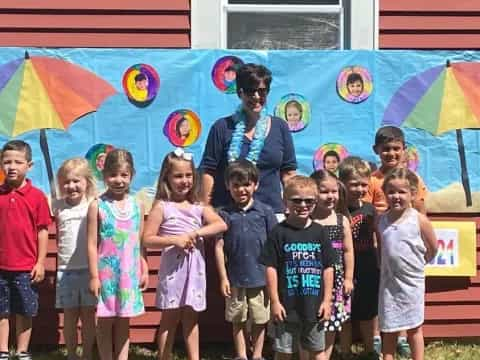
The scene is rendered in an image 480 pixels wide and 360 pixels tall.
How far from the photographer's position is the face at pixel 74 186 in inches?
204

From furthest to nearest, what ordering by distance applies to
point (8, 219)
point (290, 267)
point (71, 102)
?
point (71, 102), point (8, 219), point (290, 267)

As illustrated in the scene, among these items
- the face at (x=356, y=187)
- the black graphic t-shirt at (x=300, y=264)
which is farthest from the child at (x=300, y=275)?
the face at (x=356, y=187)

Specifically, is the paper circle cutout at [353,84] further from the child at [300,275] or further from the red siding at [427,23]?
the child at [300,275]

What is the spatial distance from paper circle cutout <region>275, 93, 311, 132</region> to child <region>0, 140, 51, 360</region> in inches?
71.4

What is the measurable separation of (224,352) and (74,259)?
4.56 ft

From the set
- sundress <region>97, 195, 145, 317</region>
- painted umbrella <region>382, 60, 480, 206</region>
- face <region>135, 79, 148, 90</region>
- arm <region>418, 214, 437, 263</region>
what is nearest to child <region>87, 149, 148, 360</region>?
sundress <region>97, 195, 145, 317</region>

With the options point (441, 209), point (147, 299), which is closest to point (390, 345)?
point (441, 209)

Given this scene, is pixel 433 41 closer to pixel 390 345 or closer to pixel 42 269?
pixel 390 345

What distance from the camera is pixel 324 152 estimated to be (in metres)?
5.84

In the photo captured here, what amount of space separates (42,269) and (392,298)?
2.28 meters

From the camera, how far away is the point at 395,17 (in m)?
5.92

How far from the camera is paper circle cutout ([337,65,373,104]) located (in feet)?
19.1

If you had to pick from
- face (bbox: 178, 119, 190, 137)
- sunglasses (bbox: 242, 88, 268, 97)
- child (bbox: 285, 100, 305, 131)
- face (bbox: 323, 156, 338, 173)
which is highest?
sunglasses (bbox: 242, 88, 268, 97)

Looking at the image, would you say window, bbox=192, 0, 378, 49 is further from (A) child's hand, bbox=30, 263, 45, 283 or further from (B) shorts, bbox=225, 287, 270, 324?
(A) child's hand, bbox=30, 263, 45, 283
